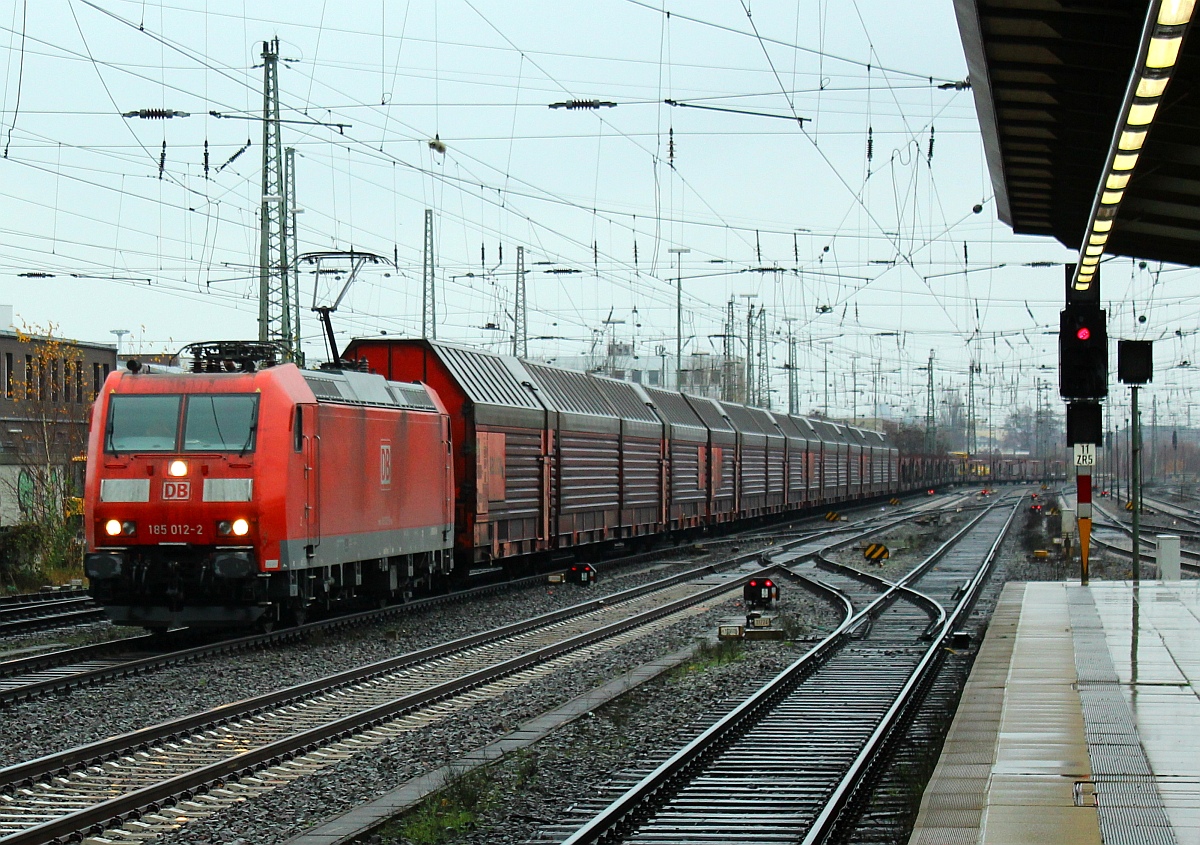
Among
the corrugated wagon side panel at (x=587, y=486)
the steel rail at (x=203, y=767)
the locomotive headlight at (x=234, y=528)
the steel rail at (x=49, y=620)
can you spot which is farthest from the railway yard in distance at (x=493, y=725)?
the corrugated wagon side panel at (x=587, y=486)

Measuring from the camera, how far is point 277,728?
38.8 ft

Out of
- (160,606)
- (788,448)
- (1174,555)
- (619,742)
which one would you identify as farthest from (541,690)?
(788,448)

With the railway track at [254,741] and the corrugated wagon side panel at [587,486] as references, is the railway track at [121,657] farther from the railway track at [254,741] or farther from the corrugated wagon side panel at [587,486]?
the corrugated wagon side panel at [587,486]

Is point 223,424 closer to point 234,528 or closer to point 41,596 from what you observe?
point 234,528

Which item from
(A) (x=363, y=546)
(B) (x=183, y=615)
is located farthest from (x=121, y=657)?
(A) (x=363, y=546)

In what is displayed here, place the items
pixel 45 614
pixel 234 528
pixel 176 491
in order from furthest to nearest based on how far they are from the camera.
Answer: pixel 45 614
pixel 176 491
pixel 234 528

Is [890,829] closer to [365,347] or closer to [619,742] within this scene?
[619,742]

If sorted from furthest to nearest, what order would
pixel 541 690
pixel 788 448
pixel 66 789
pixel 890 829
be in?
pixel 788 448 < pixel 541 690 < pixel 66 789 < pixel 890 829

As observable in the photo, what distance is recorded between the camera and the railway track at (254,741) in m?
8.95

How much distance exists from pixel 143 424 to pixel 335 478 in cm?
248

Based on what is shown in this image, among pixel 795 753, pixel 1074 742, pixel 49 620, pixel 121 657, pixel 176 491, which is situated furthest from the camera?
pixel 49 620

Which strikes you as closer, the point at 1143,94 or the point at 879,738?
the point at 1143,94

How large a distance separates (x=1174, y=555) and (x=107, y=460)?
18.1 m

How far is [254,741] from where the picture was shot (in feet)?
36.8
